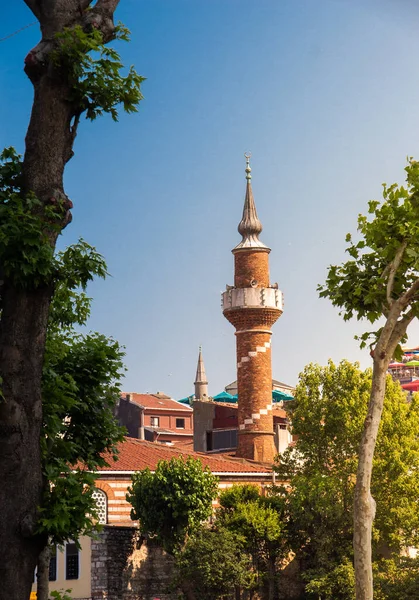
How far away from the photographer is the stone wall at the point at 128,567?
34406mm

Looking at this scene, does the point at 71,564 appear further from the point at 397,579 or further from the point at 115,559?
the point at 397,579

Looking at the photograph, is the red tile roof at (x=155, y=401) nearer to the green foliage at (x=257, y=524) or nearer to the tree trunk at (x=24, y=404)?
the green foliage at (x=257, y=524)

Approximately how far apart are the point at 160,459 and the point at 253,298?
9517 mm

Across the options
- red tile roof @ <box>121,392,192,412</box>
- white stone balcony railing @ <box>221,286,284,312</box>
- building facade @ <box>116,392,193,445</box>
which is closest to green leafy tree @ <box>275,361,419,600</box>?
white stone balcony railing @ <box>221,286,284,312</box>

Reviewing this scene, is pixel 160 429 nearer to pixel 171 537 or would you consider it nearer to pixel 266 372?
pixel 266 372

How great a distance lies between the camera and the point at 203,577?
1313 inches

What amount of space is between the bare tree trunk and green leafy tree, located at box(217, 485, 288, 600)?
85.1 ft

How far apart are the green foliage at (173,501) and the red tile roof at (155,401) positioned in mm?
44289

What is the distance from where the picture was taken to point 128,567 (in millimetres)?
35156

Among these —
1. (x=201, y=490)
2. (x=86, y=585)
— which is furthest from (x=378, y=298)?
(x=86, y=585)

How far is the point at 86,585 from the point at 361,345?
19.9m

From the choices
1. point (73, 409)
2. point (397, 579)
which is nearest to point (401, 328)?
point (73, 409)

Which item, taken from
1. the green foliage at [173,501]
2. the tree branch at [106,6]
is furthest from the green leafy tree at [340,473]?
the tree branch at [106,6]

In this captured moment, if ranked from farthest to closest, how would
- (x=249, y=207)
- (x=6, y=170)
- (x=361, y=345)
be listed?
(x=249, y=207), (x=361, y=345), (x=6, y=170)
